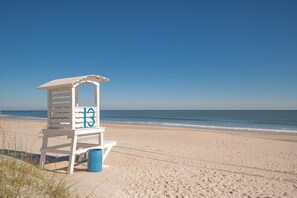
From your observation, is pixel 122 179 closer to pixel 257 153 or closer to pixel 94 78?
pixel 94 78

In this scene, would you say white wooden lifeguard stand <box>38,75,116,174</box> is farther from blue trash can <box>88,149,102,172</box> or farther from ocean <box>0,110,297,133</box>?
ocean <box>0,110,297,133</box>

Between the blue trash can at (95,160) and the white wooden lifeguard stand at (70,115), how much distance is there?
24 cm

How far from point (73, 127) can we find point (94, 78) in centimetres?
144

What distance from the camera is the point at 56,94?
6.61 metres

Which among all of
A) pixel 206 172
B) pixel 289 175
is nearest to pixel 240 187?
pixel 206 172

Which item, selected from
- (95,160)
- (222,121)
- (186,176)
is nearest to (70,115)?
(95,160)

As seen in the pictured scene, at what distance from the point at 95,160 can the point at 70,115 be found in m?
1.34

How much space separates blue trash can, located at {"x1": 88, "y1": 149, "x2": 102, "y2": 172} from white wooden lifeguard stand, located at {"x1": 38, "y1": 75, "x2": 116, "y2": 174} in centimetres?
24

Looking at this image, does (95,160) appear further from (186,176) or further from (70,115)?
(186,176)

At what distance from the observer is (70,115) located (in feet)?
20.4

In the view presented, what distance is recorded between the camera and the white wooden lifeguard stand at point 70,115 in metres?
6.16

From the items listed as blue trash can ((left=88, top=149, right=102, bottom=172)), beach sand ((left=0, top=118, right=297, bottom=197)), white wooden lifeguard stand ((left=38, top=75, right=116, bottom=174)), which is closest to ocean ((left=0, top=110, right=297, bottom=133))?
white wooden lifeguard stand ((left=38, top=75, right=116, bottom=174))

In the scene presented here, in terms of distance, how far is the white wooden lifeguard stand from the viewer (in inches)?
243

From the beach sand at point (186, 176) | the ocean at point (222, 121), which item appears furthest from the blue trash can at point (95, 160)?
the ocean at point (222, 121)
